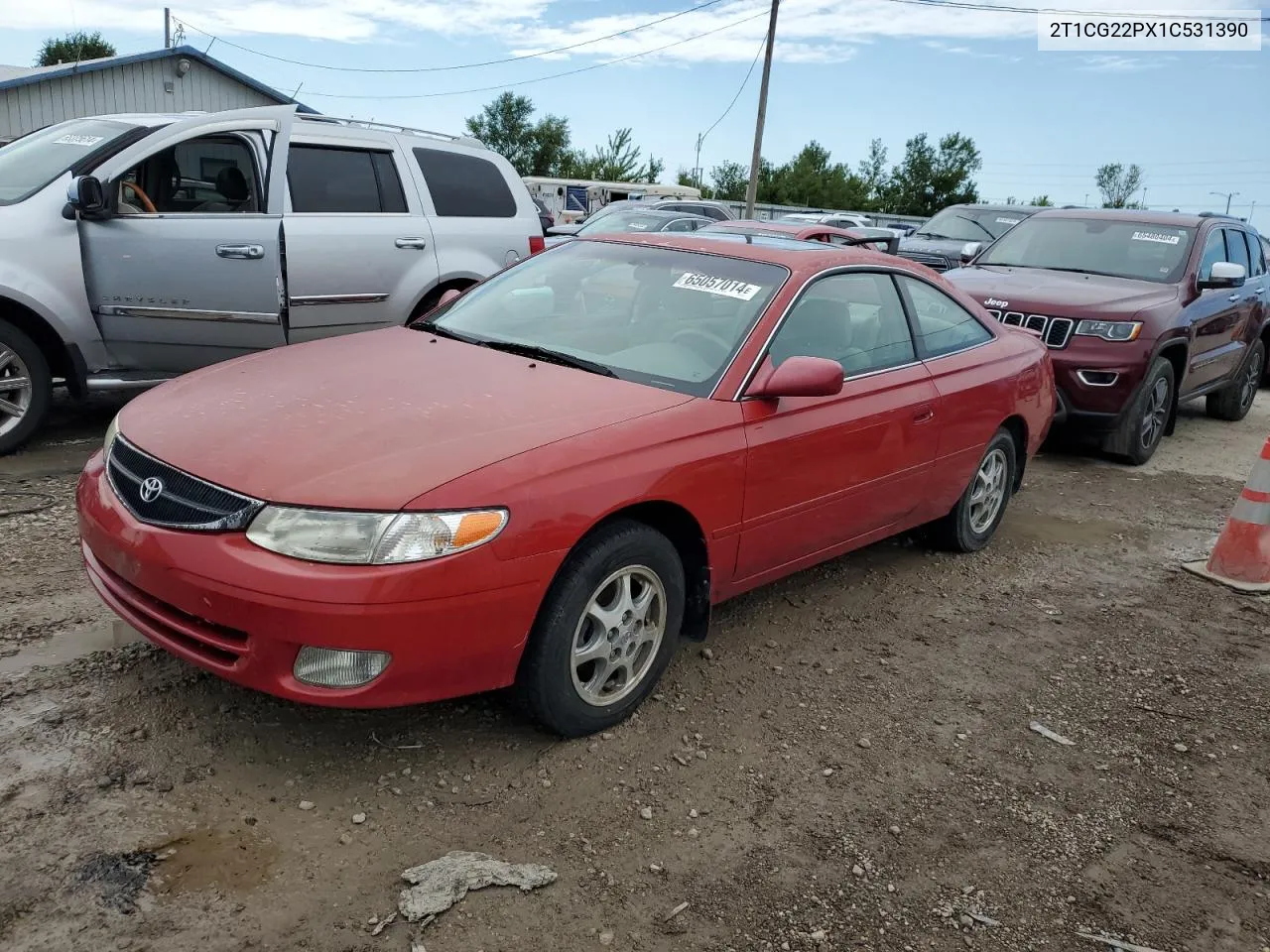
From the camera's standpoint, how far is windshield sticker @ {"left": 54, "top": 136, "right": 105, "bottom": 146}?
6.24 m

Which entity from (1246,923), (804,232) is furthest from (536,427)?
(804,232)

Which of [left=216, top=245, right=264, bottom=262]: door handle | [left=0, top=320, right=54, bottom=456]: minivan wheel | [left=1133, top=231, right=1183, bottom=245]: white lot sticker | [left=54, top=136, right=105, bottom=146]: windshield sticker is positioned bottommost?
[left=0, top=320, right=54, bottom=456]: minivan wheel

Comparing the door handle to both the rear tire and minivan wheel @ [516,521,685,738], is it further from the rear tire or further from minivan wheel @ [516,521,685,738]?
the rear tire

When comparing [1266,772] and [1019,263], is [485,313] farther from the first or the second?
[1019,263]

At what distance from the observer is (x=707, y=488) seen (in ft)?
11.2

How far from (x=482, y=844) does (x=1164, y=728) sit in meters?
2.52

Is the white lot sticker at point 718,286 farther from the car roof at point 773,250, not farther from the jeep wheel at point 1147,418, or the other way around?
the jeep wheel at point 1147,418

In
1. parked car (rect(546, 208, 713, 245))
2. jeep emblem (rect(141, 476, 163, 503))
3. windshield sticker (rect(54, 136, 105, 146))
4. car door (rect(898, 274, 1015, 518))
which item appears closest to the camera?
jeep emblem (rect(141, 476, 163, 503))

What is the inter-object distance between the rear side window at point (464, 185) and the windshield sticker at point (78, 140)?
199cm

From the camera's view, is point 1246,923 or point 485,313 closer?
point 1246,923

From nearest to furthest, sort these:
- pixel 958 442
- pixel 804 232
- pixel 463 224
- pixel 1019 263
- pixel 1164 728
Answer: pixel 1164 728
pixel 958 442
pixel 804 232
pixel 463 224
pixel 1019 263

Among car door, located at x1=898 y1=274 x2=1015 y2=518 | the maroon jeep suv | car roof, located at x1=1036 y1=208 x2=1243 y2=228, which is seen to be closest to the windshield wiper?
car door, located at x1=898 y1=274 x2=1015 y2=518

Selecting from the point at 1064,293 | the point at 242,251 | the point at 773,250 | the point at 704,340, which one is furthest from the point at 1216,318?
the point at 242,251

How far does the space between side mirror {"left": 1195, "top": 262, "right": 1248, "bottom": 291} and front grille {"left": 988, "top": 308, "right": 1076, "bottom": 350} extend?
136 cm
